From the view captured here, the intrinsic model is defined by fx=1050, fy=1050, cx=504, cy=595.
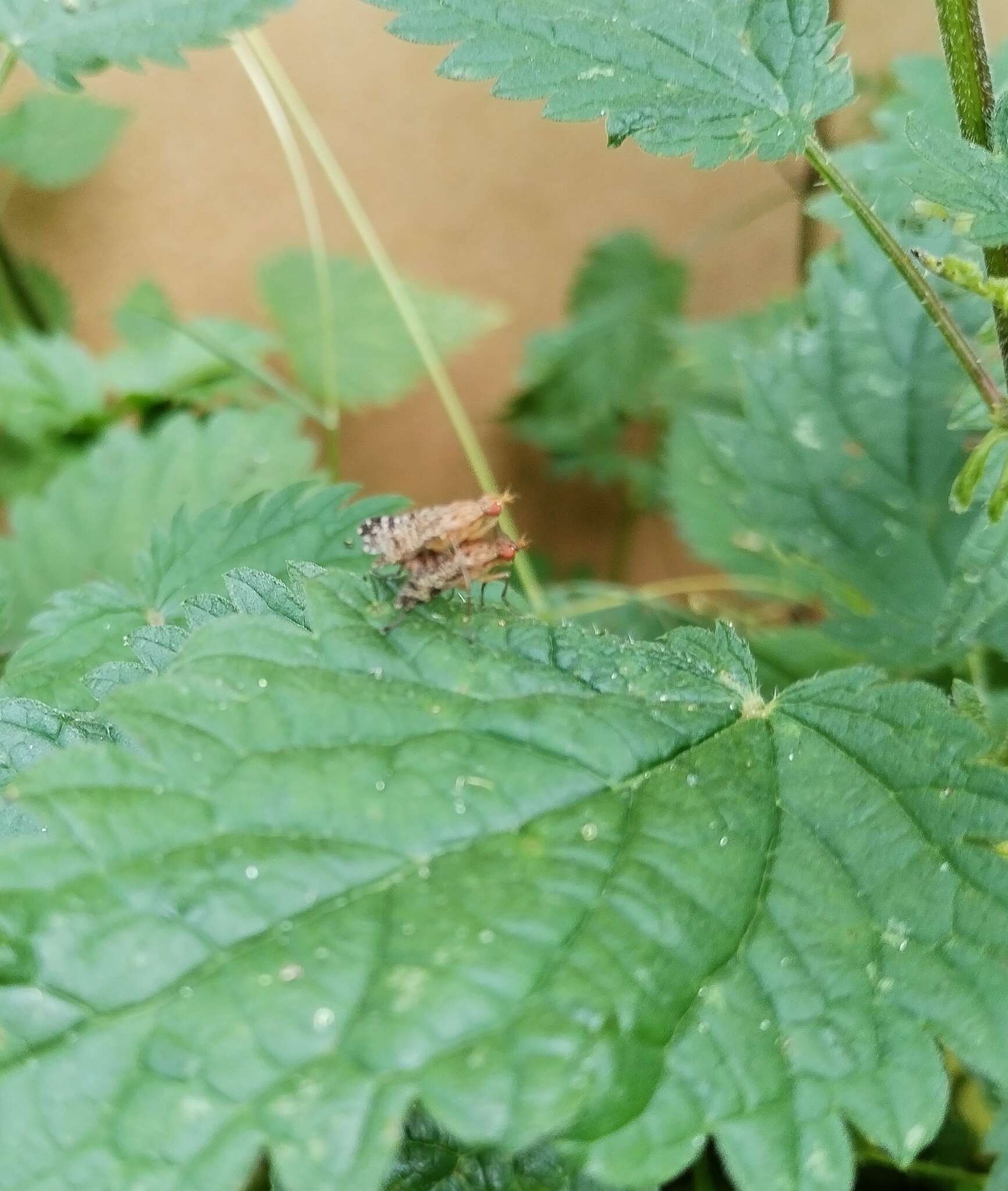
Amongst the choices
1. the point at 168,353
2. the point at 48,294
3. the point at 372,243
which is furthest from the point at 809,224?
the point at 48,294

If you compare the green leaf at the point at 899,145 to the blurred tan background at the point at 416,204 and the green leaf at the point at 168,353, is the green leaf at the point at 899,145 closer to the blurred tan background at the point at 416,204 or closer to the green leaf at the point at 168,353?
the blurred tan background at the point at 416,204

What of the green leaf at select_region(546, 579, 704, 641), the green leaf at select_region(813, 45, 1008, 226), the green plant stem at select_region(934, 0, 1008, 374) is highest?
the green plant stem at select_region(934, 0, 1008, 374)

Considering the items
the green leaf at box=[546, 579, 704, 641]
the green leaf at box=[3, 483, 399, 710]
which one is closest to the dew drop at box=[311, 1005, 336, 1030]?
the green leaf at box=[3, 483, 399, 710]

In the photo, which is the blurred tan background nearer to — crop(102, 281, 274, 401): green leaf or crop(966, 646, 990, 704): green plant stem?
crop(102, 281, 274, 401): green leaf

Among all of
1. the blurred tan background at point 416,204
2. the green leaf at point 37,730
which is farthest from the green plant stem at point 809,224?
the green leaf at point 37,730

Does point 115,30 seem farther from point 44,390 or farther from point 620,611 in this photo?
point 620,611
